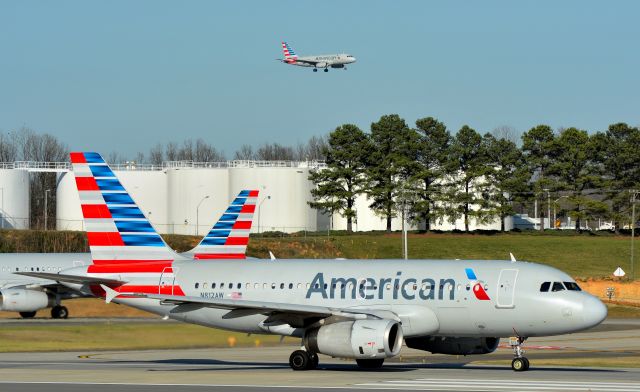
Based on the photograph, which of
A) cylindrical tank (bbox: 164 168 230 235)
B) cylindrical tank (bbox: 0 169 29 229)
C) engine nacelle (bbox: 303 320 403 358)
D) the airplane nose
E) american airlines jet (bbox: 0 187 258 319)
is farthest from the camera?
cylindrical tank (bbox: 164 168 230 235)

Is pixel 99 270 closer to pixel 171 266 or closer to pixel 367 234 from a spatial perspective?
pixel 171 266

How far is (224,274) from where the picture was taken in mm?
43750

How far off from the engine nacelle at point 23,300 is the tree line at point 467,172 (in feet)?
279

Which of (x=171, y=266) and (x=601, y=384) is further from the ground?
(x=171, y=266)

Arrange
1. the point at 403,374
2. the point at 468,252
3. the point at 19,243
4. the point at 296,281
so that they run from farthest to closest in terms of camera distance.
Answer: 1. the point at 468,252
2. the point at 19,243
3. the point at 296,281
4. the point at 403,374

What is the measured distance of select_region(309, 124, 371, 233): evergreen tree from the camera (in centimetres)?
15550

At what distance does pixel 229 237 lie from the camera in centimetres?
6556

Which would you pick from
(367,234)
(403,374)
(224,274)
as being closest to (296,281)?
(224,274)

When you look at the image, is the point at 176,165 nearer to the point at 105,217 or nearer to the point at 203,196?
the point at 203,196

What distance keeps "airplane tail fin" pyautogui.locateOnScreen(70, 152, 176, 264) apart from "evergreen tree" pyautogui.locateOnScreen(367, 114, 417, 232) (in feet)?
366

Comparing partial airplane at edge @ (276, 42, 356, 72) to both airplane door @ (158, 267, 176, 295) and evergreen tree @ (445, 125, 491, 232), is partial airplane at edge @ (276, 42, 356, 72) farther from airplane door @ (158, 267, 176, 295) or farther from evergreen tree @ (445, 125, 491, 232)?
airplane door @ (158, 267, 176, 295)

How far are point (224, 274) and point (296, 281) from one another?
2.98 m

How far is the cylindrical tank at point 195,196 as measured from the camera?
520 feet

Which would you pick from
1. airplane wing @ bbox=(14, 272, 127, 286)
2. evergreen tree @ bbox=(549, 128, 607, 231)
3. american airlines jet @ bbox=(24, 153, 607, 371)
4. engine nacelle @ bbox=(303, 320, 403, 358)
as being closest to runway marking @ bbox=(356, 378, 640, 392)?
engine nacelle @ bbox=(303, 320, 403, 358)
